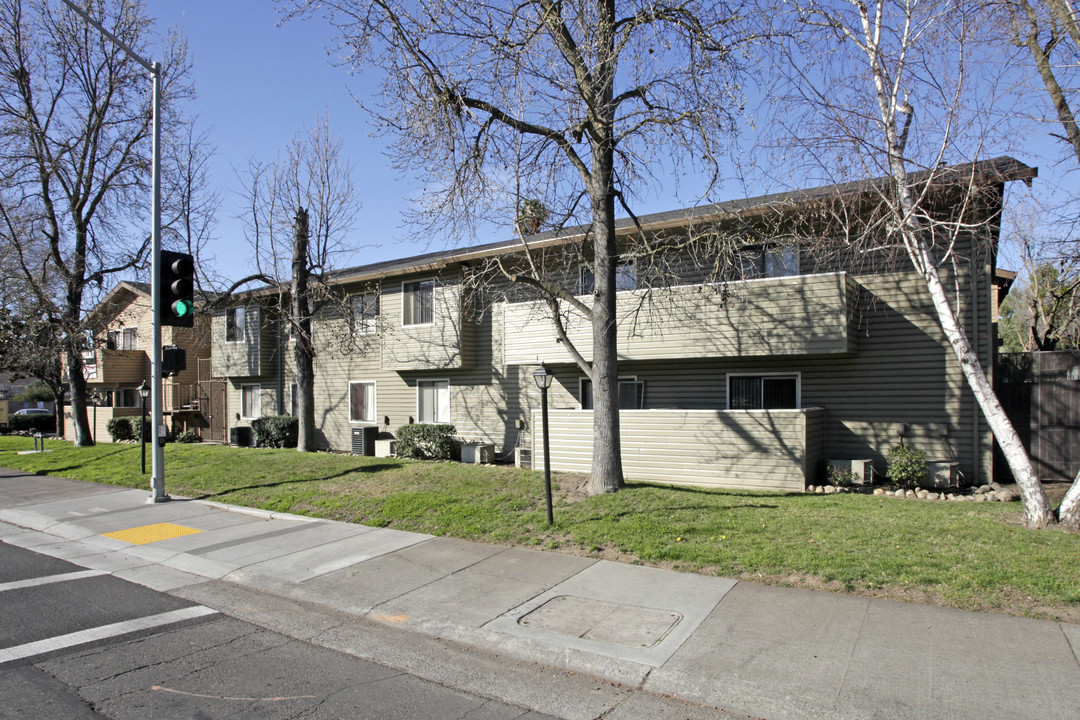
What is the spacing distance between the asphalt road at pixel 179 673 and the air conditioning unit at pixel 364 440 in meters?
13.4

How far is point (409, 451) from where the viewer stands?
18.8 metres

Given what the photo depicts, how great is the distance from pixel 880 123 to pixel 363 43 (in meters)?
8.19

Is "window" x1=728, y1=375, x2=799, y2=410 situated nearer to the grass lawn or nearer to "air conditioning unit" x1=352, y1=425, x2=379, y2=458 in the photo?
the grass lawn

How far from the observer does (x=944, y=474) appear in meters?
12.6

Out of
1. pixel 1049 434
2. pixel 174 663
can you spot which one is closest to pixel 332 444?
pixel 174 663

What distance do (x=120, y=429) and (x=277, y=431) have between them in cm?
1063

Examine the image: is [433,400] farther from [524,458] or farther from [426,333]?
[524,458]

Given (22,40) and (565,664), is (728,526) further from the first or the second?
(22,40)

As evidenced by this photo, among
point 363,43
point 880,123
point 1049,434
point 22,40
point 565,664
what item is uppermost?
point 22,40

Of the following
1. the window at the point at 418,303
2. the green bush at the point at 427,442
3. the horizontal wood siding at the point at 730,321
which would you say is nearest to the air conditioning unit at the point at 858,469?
the horizontal wood siding at the point at 730,321

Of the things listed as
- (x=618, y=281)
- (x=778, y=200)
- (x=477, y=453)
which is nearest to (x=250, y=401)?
(x=477, y=453)

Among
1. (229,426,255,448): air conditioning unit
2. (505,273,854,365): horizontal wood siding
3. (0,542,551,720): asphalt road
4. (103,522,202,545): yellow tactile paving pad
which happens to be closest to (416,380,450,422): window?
(505,273,854,365): horizontal wood siding

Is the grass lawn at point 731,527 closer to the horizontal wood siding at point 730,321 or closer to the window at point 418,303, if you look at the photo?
the horizontal wood siding at point 730,321

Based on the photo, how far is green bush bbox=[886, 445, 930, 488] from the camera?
12.5 metres
